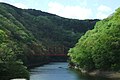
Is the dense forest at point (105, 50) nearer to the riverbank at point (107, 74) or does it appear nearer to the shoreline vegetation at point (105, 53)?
the shoreline vegetation at point (105, 53)

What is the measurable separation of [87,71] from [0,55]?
201ft

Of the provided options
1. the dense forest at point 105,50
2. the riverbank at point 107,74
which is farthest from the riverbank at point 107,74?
the dense forest at point 105,50

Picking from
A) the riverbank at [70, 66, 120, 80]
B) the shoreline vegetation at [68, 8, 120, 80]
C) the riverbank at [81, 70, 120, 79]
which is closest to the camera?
the riverbank at [70, 66, 120, 80]

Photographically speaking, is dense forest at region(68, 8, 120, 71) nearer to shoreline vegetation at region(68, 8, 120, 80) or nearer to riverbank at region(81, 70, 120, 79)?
shoreline vegetation at region(68, 8, 120, 80)

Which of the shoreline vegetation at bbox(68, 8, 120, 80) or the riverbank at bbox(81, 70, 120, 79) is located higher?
the shoreline vegetation at bbox(68, 8, 120, 80)

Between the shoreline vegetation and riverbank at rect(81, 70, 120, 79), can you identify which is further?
the shoreline vegetation

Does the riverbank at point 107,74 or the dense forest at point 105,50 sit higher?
the dense forest at point 105,50

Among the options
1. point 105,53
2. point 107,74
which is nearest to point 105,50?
point 105,53

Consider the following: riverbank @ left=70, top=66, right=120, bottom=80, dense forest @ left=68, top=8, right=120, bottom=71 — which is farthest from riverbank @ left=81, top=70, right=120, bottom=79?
dense forest @ left=68, top=8, right=120, bottom=71

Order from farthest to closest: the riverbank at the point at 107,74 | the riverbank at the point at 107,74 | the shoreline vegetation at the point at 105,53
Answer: the shoreline vegetation at the point at 105,53 < the riverbank at the point at 107,74 < the riverbank at the point at 107,74

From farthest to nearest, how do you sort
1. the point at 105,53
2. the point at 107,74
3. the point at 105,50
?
the point at 107,74, the point at 105,53, the point at 105,50

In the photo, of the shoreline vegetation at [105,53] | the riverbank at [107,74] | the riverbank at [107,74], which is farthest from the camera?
the shoreline vegetation at [105,53]

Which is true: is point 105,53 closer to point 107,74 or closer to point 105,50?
point 105,50

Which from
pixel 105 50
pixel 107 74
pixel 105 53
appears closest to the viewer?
pixel 105 50
